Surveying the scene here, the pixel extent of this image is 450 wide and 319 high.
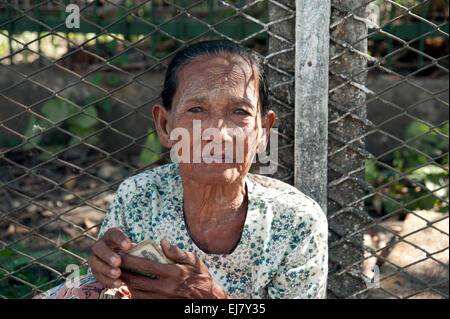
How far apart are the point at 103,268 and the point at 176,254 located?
24 centimetres

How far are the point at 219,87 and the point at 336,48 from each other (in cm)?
71

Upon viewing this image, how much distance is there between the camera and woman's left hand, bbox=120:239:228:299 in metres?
1.88

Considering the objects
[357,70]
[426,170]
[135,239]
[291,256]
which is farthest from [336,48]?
[426,170]

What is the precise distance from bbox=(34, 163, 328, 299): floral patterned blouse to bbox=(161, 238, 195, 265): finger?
0.30m

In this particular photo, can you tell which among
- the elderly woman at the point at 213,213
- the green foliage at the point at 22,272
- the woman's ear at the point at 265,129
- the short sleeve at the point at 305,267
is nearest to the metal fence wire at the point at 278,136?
the green foliage at the point at 22,272

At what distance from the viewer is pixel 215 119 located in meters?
2.05

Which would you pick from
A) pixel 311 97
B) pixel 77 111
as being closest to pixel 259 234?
pixel 311 97

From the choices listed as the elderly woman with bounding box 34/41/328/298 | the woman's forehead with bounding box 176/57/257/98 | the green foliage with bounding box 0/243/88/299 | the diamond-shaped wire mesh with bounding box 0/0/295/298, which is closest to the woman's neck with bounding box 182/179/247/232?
the elderly woman with bounding box 34/41/328/298

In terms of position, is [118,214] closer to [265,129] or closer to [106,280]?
[106,280]

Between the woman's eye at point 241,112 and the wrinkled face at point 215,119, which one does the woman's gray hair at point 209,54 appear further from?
the woman's eye at point 241,112

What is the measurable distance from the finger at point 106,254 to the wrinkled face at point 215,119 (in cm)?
39

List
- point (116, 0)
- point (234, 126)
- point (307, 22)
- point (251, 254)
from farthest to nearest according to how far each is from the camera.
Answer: point (116, 0)
point (307, 22)
point (251, 254)
point (234, 126)

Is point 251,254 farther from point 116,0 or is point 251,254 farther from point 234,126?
point 116,0
